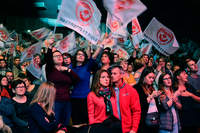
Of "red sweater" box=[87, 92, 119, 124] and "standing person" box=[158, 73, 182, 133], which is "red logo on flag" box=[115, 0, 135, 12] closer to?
"standing person" box=[158, 73, 182, 133]

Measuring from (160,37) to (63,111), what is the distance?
2870 millimetres

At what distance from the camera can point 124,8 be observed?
14.0ft

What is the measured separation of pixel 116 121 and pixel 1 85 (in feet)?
12.1

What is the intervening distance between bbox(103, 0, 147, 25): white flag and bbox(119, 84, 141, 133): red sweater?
1449 mm

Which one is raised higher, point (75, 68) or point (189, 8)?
point (189, 8)

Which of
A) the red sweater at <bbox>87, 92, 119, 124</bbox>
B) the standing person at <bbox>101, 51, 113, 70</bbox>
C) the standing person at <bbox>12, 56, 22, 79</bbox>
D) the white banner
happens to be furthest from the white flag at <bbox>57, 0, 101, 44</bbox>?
the standing person at <bbox>12, 56, 22, 79</bbox>

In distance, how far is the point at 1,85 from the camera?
5.59 m

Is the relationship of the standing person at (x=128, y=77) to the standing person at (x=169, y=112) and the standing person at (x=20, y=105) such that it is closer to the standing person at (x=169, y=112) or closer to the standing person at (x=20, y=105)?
the standing person at (x=169, y=112)

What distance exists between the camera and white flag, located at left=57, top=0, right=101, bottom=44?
3.94 meters

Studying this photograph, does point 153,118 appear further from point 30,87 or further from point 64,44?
point 64,44

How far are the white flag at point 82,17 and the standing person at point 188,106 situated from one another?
188 centimetres

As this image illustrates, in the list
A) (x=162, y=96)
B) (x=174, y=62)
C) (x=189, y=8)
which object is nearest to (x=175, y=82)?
(x=162, y=96)

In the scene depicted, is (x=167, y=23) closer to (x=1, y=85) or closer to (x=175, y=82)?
(x=175, y=82)

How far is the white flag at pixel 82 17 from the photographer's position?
3944mm
